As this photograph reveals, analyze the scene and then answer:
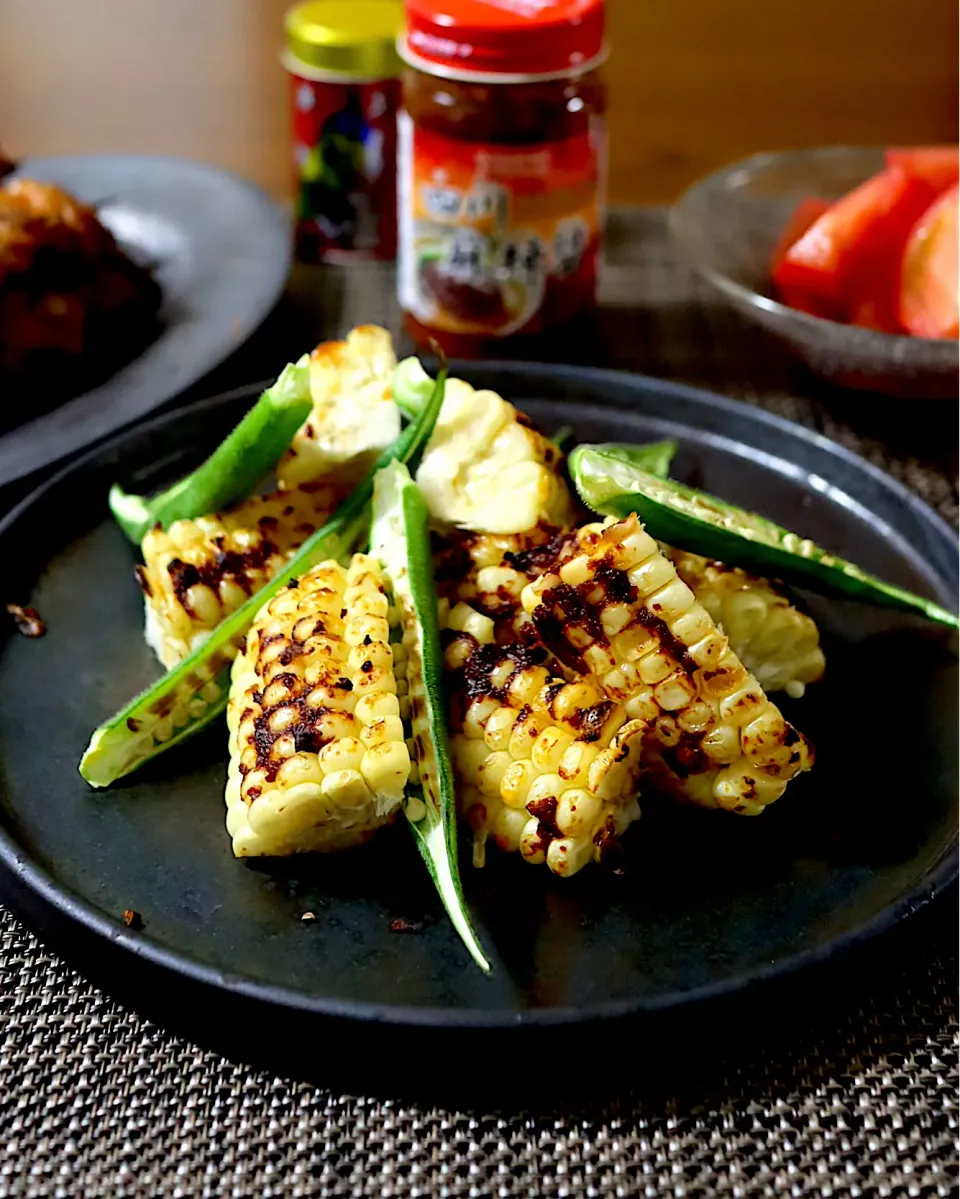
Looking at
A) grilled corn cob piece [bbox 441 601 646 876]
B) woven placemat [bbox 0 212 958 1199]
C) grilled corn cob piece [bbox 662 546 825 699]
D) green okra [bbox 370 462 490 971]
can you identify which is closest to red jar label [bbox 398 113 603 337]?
green okra [bbox 370 462 490 971]

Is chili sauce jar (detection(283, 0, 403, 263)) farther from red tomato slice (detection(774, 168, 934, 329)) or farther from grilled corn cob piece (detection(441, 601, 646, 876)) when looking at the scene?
grilled corn cob piece (detection(441, 601, 646, 876))

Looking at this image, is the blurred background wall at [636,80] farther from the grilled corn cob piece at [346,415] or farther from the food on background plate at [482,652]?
the food on background plate at [482,652]

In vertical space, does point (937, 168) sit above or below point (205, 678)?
above

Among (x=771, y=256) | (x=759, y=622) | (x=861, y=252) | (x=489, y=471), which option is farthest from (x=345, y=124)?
(x=759, y=622)

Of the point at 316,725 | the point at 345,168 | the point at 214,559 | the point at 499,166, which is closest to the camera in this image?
the point at 316,725

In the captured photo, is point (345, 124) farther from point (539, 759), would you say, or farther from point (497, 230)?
point (539, 759)

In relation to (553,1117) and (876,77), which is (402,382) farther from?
(876,77)

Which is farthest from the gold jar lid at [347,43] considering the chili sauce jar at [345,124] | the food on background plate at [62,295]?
the food on background plate at [62,295]
